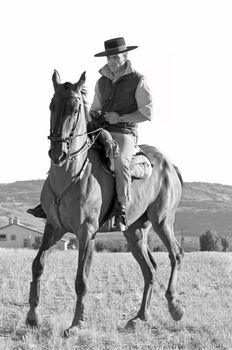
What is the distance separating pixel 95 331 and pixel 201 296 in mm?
4837

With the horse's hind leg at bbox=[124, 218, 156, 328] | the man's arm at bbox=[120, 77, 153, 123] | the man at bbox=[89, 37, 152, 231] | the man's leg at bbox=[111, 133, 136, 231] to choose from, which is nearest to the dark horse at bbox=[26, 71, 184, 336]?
the man's leg at bbox=[111, 133, 136, 231]

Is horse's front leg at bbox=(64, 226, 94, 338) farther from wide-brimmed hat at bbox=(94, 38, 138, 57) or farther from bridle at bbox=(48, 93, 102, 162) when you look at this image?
wide-brimmed hat at bbox=(94, 38, 138, 57)

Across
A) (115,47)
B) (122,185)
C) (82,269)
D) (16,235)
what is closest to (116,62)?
(115,47)

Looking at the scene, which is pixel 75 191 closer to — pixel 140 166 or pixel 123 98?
pixel 140 166

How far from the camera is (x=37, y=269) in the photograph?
965 centimetres

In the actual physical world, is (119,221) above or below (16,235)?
above

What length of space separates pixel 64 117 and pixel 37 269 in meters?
2.35

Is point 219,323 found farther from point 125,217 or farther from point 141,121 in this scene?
point 141,121

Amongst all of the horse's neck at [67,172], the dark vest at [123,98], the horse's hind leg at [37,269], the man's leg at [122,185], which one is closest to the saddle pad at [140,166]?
the man's leg at [122,185]

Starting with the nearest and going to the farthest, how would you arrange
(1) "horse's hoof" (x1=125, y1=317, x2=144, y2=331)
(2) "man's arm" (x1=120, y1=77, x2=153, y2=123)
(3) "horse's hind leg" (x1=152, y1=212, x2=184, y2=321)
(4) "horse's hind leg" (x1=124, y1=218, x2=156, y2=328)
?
(1) "horse's hoof" (x1=125, y1=317, x2=144, y2=331), (2) "man's arm" (x1=120, y1=77, x2=153, y2=123), (4) "horse's hind leg" (x1=124, y1=218, x2=156, y2=328), (3) "horse's hind leg" (x1=152, y1=212, x2=184, y2=321)

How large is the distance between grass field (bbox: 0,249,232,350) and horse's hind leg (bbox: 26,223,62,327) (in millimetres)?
166

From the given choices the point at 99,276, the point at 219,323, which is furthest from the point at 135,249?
the point at 99,276

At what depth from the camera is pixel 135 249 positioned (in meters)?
11.0

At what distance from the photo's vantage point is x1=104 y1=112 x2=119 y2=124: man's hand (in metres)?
10.2
